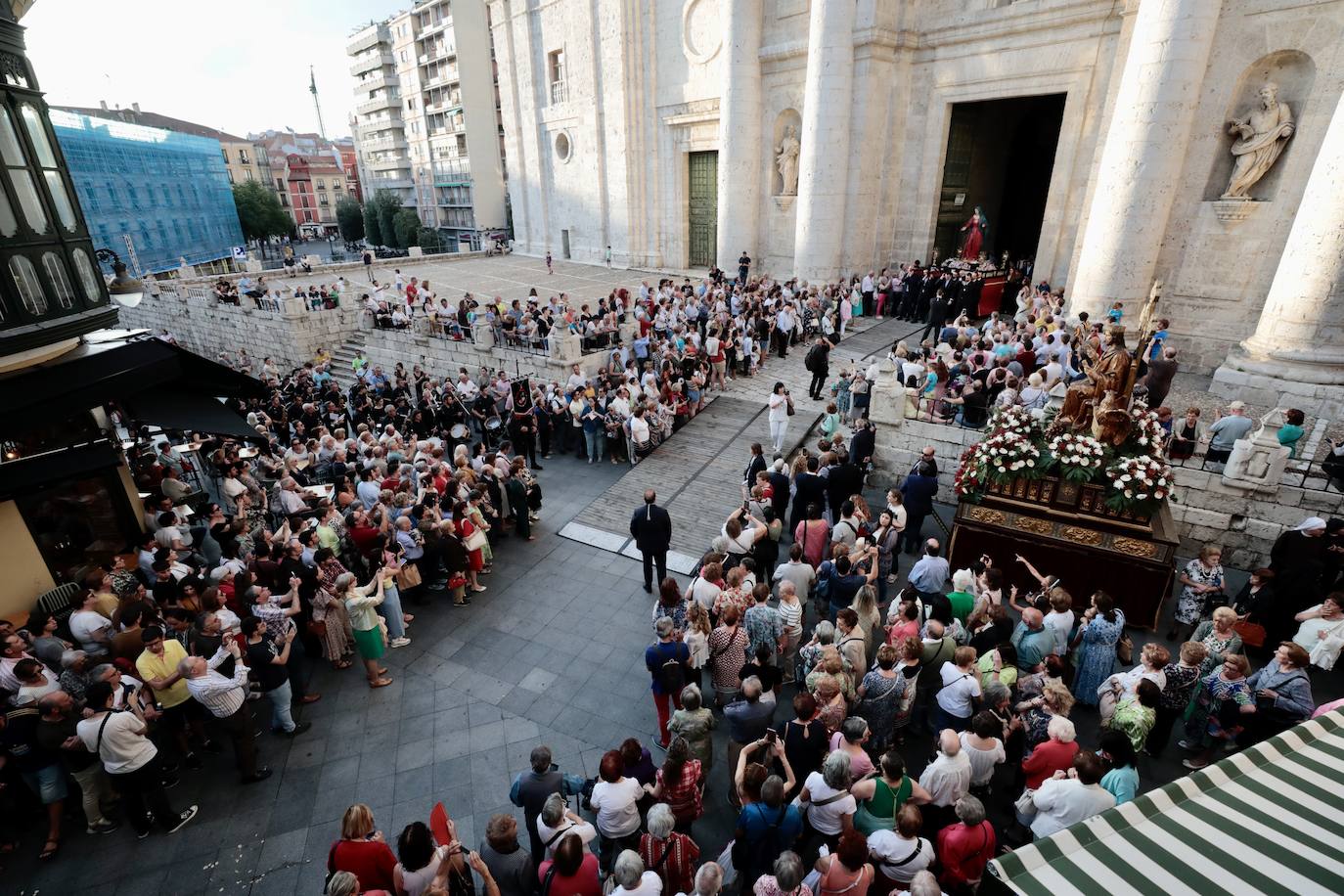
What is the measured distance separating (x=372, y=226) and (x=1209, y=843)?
61.1 m

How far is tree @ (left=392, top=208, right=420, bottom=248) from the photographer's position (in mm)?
49938

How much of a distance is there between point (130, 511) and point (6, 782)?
166 inches

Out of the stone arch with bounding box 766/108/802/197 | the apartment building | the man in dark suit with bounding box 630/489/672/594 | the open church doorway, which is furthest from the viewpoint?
the apartment building

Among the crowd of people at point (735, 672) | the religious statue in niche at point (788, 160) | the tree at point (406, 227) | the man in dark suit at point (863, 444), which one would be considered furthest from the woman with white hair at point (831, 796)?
the tree at point (406, 227)

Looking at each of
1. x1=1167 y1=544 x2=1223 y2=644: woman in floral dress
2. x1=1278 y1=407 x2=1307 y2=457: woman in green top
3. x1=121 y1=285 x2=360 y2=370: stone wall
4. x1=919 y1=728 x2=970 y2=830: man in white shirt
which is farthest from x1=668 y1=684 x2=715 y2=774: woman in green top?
x1=121 y1=285 x2=360 y2=370: stone wall

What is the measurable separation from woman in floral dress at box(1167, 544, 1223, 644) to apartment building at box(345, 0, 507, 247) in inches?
1772

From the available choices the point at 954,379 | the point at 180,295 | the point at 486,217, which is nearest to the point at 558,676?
the point at 954,379

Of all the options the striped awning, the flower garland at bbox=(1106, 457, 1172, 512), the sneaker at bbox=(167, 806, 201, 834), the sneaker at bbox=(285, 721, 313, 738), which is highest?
the striped awning

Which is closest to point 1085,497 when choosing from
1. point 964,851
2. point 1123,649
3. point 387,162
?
point 1123,649

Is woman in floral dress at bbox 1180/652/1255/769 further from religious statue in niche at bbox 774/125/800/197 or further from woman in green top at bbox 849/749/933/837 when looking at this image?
religious statue in niche at bbox 774/125/800/197

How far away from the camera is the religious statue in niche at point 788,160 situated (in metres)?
22.1

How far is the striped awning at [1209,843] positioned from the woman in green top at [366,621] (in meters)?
6.42

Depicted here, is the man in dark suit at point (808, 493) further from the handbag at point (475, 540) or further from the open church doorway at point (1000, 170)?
the open church doorway at point (1000, 170)

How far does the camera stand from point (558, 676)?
7.13 meters
